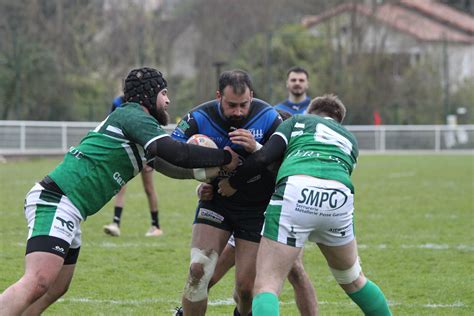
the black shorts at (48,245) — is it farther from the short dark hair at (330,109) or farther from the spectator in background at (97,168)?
the short dark hair at (330,109)

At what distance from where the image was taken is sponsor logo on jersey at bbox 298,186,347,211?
207 inches

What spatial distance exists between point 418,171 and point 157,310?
656 inches

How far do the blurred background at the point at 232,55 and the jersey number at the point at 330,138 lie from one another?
87.5ft

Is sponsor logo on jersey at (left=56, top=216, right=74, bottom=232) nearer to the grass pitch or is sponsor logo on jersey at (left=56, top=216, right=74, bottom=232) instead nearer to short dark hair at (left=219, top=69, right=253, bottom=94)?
short dark hair at (left=219, top=69, right=253, bottom=94)

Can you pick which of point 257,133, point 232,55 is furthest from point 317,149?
point 232,55

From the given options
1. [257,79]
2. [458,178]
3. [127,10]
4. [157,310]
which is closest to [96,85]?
[127,10]

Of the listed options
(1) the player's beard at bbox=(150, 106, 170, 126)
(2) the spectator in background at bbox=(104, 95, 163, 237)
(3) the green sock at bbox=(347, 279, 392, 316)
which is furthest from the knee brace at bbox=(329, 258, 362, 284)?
(2) the spectator in background at bbox=(104, 95, 163, 237)

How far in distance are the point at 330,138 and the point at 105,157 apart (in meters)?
1.46

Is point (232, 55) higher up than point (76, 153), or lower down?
lower down

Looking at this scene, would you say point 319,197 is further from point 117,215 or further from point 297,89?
point 117,215

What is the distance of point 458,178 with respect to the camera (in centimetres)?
2036

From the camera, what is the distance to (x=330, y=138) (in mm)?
5566

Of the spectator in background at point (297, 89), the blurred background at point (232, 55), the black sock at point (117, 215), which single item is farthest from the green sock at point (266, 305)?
the blurred background at point (232, 55)

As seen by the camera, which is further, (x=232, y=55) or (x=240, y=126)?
(x=232, y=55)
